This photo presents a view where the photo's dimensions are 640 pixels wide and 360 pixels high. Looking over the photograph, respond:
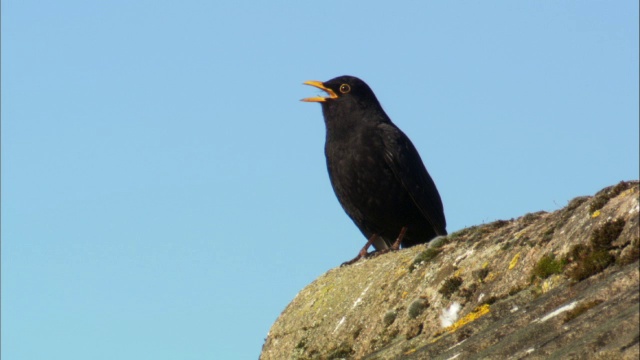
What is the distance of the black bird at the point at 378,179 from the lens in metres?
12.1

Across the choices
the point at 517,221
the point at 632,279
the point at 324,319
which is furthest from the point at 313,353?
the point at 632,279

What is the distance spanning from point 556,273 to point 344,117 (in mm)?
6936

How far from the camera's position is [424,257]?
734 centimetres

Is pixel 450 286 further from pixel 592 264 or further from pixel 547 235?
pixel 592 264

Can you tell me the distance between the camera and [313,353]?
7.42 m

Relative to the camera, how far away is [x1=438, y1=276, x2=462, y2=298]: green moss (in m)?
6.57

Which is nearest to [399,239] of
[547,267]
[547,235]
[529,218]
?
[529,218]

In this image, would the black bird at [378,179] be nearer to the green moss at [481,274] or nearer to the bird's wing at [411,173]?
the bird's wing at [411,173]

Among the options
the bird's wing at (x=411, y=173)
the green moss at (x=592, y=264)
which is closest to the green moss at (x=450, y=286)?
the green moss at (x=592, y=264)

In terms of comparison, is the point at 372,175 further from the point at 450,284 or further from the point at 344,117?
the point at 450,284

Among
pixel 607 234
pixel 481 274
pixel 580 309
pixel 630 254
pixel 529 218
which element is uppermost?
pixel 529 218

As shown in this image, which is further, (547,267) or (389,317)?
(389,317)

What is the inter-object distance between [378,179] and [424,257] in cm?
482

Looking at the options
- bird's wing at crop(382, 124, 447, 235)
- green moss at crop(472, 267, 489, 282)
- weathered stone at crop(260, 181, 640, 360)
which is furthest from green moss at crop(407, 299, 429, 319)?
bird's wing at crop(382, 124, 447, 235)
